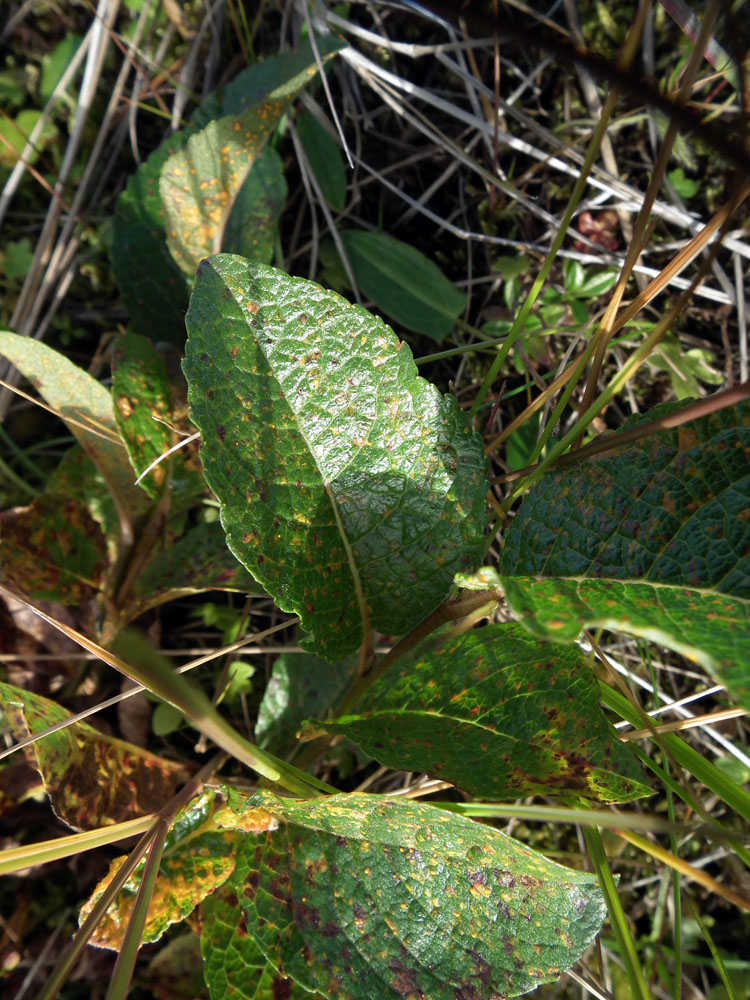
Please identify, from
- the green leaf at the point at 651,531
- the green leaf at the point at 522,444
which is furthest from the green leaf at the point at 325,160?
the green leaf at the point at 651,531

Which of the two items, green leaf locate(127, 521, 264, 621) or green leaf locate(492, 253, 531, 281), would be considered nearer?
green leaf locate(127, 521, 264, 621)

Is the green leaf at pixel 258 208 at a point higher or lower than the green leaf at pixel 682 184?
lower

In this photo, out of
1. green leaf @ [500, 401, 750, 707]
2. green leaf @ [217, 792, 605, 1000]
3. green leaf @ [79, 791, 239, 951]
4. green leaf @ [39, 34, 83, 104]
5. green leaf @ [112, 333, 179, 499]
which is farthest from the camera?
green leaf @ [39, 34, 83, 104]

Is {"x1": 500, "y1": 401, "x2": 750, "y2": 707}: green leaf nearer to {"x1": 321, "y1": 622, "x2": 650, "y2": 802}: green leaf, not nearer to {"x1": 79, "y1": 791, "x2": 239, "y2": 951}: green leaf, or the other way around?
{"x1": 321, "y1": 622, "x2": 650, "y2": 802}: green leaf

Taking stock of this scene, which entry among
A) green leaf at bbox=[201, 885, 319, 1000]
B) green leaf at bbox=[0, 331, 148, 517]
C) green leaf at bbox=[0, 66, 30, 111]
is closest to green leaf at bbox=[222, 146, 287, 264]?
green leaf at bbox=[0, 331, 148, 517]

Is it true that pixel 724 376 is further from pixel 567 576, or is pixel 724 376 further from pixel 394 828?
pixel 394 828

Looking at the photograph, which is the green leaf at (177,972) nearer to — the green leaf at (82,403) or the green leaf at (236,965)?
the green leaf at (236,965)
